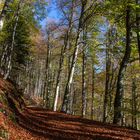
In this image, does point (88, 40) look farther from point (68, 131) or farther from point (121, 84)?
point (68, 131)

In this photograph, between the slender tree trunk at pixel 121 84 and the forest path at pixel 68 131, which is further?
the slender tree trunk at pixel 121 84

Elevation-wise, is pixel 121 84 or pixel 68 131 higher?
pixel 121 84

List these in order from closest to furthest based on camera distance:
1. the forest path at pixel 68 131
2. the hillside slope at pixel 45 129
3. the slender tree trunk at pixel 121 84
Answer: the hillside slope at pixel 45 129
the forest path at pixel 68 131
the slender tree trunk at pixel 121 84

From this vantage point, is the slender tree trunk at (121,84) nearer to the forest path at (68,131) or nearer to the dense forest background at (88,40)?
the dense forest background at (88,40)

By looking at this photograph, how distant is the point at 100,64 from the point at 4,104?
23468 millimetres

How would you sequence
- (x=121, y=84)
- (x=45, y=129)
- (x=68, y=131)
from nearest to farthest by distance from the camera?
(x=45, y=129)
(x=68, y=131)
(x=121, y=84)

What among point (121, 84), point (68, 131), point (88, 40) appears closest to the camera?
point (68, 131)

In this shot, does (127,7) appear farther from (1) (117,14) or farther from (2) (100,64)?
(2) (100,64)

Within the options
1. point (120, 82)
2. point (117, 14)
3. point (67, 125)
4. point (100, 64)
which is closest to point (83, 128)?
point (67, 125)

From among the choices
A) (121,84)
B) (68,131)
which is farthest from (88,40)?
(68,131)

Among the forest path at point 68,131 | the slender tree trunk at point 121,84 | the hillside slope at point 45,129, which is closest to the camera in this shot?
the hillside slope at point 45,129

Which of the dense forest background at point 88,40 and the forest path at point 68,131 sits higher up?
the dense forest background at point 88,40

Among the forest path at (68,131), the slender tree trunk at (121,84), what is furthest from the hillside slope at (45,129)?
the slender tree trunk at (121,84)

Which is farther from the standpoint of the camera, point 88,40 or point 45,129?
point 88,40
